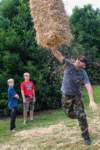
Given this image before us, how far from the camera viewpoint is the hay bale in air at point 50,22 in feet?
30.2

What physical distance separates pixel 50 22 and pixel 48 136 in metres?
2.68

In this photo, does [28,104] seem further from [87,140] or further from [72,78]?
[72,78]

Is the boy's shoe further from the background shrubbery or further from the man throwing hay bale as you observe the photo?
the background shrubbery

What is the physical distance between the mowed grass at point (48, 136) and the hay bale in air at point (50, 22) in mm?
1944

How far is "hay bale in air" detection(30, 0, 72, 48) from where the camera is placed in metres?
9.22

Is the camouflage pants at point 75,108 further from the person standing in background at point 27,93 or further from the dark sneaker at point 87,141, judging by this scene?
the person standing in background at point 27,93

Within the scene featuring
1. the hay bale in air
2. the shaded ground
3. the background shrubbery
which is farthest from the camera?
the background shrubbery

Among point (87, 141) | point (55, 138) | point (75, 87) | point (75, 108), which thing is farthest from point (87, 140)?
point (55, 138)

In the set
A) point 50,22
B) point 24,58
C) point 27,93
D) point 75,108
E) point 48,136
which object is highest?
point 50,22

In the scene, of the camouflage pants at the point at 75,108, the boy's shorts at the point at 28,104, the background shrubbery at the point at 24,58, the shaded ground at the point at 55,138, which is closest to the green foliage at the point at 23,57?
the background shrubbery at the point at 24,58

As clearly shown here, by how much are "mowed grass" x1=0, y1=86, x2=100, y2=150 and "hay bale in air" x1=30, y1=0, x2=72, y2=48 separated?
1.94 meters

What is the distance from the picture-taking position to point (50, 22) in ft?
30.8

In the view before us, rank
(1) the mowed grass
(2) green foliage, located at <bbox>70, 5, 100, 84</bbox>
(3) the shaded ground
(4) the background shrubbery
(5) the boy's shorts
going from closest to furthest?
(3) the shaded ground → (1) the mowed grass → (5) the boy's shorts → (4) the background shrubbery → (2) green foliage, located at <bbox>70, 5, 100, 84</bbox>

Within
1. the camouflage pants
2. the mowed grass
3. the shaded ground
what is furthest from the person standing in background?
the camouflage pants
